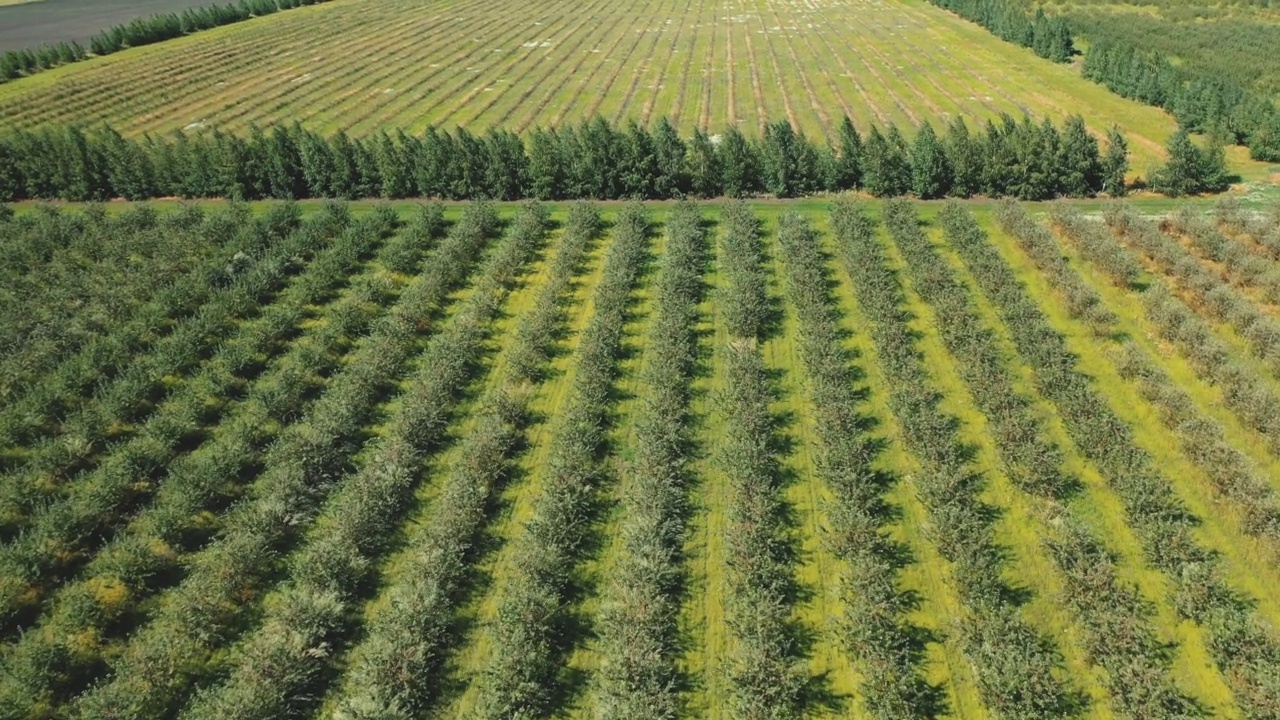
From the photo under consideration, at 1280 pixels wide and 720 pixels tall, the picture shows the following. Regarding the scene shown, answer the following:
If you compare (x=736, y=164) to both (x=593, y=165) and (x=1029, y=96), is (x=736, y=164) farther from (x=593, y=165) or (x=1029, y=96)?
(x=1029, y=96)

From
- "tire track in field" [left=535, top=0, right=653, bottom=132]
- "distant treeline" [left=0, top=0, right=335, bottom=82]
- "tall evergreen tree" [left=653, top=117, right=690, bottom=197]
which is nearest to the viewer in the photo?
"tall evergreen tree" [left=653, top=117, right=690, bottom=197]

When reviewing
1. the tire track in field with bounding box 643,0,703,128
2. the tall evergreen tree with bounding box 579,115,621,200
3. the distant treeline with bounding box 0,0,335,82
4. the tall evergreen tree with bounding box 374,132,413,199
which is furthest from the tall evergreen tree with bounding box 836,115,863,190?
the distant treeline with bounding box 0,0,335,82

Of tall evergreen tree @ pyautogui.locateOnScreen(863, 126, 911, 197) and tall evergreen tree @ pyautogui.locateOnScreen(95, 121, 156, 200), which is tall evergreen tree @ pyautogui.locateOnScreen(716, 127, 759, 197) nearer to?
tall evergreen tree @ pyautogui.locateOnScreen(863, 126, 911, 197)

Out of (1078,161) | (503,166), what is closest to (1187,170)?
Answer: (1078,161)

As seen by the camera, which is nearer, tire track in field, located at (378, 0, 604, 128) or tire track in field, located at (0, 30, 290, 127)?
tire track in field, located at (378, 0, 604, 128)

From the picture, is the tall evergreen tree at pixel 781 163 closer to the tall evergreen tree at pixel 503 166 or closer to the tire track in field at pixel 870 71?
the tall evergreen tree at pixel 503 166

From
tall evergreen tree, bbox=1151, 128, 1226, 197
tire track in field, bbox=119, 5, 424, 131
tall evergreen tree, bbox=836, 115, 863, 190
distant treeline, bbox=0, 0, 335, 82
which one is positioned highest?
distant treeline, bbox=0, 0, 335, 82

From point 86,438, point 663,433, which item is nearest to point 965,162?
point 663,433
